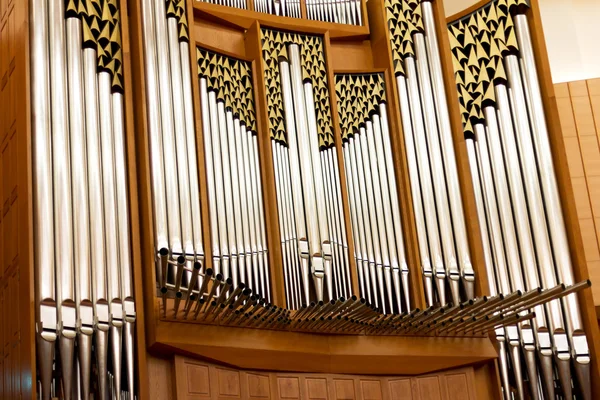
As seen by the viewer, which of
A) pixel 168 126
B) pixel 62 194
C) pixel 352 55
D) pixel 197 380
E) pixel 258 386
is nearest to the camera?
pixel 62 194

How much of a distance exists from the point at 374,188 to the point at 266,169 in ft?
3.39

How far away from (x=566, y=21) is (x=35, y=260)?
22.7 feet

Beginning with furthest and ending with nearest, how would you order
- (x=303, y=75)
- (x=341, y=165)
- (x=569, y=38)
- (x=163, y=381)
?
(x=569, y=38)
(x=303, y=75)
(x=341, y=165)
(x=163, y=381)

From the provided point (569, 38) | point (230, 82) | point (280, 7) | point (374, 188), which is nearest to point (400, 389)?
point (374, 188)

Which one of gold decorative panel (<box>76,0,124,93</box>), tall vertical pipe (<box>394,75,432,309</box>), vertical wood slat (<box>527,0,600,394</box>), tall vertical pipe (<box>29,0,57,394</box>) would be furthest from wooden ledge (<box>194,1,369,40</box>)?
tall vertical pipe (<box>29,0,57,394</box>)

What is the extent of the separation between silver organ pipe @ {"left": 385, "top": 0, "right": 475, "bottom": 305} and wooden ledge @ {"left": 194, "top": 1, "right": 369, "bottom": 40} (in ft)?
1.40

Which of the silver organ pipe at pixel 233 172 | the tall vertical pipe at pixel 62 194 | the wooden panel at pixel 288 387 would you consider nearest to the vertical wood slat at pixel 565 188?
the wooden panel at pixel 288 387

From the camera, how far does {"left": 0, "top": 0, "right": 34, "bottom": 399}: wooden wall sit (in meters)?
8.45

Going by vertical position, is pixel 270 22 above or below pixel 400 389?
above

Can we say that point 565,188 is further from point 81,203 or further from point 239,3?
point 81,203

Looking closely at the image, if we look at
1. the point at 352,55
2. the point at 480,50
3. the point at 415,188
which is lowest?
the point at 415,188

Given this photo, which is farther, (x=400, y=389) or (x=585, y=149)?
(x=585, y=149)

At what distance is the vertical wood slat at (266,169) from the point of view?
31.9ft

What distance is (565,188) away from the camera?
10.5m
